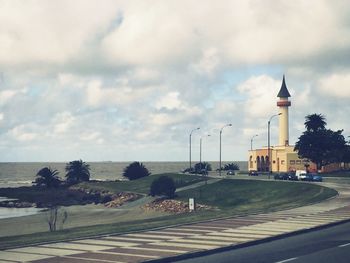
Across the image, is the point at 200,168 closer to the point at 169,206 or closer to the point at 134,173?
the point at 134,173

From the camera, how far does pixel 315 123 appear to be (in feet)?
379

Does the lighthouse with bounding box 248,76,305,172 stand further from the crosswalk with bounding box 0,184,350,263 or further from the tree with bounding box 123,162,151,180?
the crosswalk with bounding box 0,184,350,263

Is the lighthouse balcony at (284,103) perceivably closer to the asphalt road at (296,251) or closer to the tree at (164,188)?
the tree at (164,188)

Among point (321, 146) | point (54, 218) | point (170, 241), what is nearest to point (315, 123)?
point (321, 146)

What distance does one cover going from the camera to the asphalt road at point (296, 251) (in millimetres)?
17953

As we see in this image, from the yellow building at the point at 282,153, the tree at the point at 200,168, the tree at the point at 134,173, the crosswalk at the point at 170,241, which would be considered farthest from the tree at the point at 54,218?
the tree at the point at 134,173

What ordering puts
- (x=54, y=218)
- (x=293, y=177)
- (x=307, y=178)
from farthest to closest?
(x=293, y=177)
(x=307, y=178)
(x=54, y=218)

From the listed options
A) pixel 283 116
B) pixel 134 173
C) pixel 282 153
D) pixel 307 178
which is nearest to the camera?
pixel 307 178

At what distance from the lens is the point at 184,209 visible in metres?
70.6

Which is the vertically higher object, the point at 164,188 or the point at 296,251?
the point at 164,188

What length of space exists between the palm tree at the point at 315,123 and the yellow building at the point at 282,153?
8.82 m

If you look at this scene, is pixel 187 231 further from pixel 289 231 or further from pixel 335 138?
pixel 335 138

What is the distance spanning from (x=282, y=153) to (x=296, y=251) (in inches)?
4159

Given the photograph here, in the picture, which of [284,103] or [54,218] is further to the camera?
[284,103]
